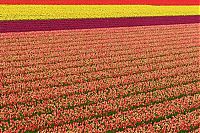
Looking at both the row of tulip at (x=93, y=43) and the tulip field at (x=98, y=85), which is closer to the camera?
the tulip field at (x=98, y=85)

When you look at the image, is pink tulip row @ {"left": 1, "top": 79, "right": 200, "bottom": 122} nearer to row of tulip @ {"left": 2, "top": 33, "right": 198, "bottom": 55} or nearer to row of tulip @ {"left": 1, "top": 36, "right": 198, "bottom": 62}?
row of tulip @ {"left": 1, "top": 36, "right": 198, "bottom": 62}

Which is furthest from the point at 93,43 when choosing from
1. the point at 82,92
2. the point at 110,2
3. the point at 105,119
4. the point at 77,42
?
the point at 110,2

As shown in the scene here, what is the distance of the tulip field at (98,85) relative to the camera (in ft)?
27.5

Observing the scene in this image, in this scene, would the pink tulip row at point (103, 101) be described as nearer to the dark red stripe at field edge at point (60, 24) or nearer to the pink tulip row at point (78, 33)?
the pink tulip row at point (78, 33)

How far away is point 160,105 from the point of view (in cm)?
956

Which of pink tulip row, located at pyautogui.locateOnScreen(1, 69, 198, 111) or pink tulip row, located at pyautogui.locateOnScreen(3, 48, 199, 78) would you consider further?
pink tulip row, located at pyautogui.locateOnScreen(3, 48, 199, 78)

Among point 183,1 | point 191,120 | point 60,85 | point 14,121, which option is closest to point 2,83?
point 60,85

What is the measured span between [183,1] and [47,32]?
34.8 metres

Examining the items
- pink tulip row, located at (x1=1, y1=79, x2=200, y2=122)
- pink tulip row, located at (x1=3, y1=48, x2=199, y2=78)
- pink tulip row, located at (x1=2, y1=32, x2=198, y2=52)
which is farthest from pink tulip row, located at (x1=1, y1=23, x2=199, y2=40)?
pink tulip row, located at (x1=1, y1=79, x2=200, y2=122)

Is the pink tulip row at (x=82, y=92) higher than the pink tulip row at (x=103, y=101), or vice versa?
the pink tulip row at (x=82, y=92)

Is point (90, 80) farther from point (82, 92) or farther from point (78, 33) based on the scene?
point (78, 33)

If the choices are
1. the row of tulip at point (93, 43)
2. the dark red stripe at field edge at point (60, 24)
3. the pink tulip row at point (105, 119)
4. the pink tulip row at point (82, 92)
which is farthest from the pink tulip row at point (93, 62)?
the dark red stripe at field edge at point (60, 24)

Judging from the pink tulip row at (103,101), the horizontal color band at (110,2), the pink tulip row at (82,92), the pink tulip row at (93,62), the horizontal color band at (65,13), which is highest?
the horizontal color band at (110,2)

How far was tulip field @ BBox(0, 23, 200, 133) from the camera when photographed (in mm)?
8383
